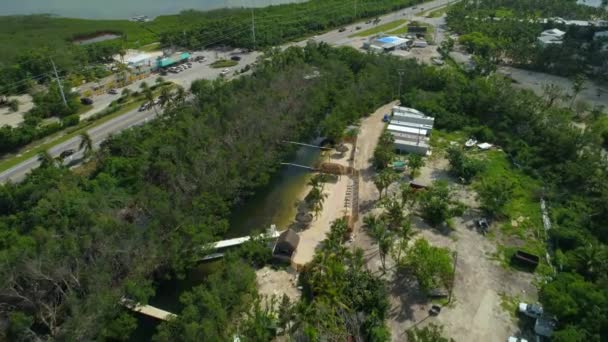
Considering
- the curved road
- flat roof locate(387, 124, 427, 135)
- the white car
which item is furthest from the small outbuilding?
the curved road

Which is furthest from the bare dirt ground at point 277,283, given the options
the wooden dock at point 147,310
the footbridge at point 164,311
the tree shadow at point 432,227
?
the tree shadow at point 432,227

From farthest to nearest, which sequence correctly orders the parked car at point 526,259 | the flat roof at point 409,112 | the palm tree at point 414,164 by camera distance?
the flat roof at point 409,112 < the palm tree at point 414,164 < the parked car at point 526,259

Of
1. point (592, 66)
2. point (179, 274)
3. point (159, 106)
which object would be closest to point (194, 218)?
point (179, 274)

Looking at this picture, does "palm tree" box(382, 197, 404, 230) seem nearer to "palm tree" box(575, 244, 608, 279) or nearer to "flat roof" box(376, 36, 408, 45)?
"palm tree" box(575, 244, 608, 279)

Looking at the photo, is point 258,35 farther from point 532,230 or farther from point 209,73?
point 532,230

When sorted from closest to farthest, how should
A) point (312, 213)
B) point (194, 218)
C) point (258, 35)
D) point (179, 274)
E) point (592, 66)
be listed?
point (179, 274), point (194, 218), point (312, 213), point (592, 66), point (258, 35)

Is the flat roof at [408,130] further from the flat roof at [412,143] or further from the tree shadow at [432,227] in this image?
the tree shadow at [432,227]

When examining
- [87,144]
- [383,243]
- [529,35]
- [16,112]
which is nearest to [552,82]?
[529,35]
